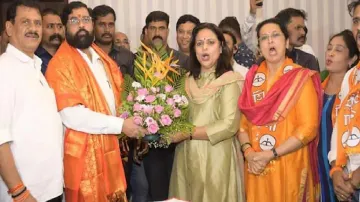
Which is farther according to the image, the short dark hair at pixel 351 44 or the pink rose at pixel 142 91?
the short dark hair at pixel 351 44

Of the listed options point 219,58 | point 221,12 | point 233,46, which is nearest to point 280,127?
point 219,58

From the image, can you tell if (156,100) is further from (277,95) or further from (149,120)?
(277,95)

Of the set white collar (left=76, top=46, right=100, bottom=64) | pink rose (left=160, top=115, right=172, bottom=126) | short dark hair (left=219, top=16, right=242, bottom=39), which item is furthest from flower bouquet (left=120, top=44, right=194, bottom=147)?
short dark hair (left=219, top=16, right=242, bottom=39)

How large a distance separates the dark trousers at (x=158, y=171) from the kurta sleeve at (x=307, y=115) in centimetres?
101

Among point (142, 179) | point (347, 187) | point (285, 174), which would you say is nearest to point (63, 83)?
point (142, 179)

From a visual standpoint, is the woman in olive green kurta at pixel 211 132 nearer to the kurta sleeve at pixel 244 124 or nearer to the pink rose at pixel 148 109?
the kurta sleeve at pixel 244 124

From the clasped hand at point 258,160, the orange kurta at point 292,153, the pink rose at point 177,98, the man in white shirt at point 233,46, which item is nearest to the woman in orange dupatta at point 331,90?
the orange kurta at point 292,153

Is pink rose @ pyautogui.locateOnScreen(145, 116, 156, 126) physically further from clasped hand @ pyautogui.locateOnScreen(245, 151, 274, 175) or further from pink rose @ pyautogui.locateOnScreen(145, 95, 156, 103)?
clasped hand @ pyautogui.locateOnScreen(245, 151, 274, 175)

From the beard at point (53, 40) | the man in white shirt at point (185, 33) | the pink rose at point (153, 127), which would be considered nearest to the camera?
the pink rose at point (153, 127)

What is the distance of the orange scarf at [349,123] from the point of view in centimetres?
299

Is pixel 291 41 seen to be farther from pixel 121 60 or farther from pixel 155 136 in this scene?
pixel 155 136

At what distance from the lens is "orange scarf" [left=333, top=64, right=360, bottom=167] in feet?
9.82

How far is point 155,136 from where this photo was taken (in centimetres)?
331

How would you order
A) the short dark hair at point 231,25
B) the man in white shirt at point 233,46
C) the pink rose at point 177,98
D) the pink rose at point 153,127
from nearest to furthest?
the pink rose at point 153,127
the pink rose at point 177,98
the man in white shirt at point 233,46
the short dark hair at point 231,25
